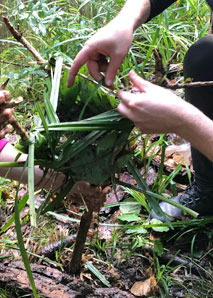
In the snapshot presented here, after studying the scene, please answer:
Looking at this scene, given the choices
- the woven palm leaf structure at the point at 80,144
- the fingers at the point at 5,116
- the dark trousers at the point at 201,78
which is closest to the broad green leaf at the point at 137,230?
the dark trousers at the point at 201,78

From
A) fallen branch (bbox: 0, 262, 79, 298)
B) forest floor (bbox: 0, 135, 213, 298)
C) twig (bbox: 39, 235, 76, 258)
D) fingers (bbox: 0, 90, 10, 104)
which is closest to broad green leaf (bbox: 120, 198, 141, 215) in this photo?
forest floor (bbox: 0, 135, 213, 298)

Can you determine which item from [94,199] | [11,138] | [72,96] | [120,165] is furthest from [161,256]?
[11,138]

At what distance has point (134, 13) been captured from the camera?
3.96ft

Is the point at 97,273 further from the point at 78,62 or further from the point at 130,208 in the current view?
A: the point at 78,62

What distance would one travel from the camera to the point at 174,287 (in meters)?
Result: 1.38

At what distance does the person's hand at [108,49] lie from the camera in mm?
1001

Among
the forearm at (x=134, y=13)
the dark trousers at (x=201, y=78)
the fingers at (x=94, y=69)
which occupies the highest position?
the forearm at (x=134, y=13)

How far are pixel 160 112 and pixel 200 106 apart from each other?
84 cm

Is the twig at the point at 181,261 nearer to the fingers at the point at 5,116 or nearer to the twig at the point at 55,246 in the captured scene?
the twig at the point at 55,246

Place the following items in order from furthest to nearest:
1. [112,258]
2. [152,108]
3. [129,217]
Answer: [129,217]
[112,258]
[152,108]

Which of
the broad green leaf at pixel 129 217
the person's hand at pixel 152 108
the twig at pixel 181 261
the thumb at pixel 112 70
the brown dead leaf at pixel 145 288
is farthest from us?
the broad green leaf at pixel 129 217

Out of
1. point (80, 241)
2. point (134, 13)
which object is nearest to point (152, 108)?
point (134, 13)

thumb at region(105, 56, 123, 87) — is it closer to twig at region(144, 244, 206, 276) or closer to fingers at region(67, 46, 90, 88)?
fingers at region(67, 46, 90, 88)

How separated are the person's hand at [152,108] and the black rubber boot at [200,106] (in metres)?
0.74
